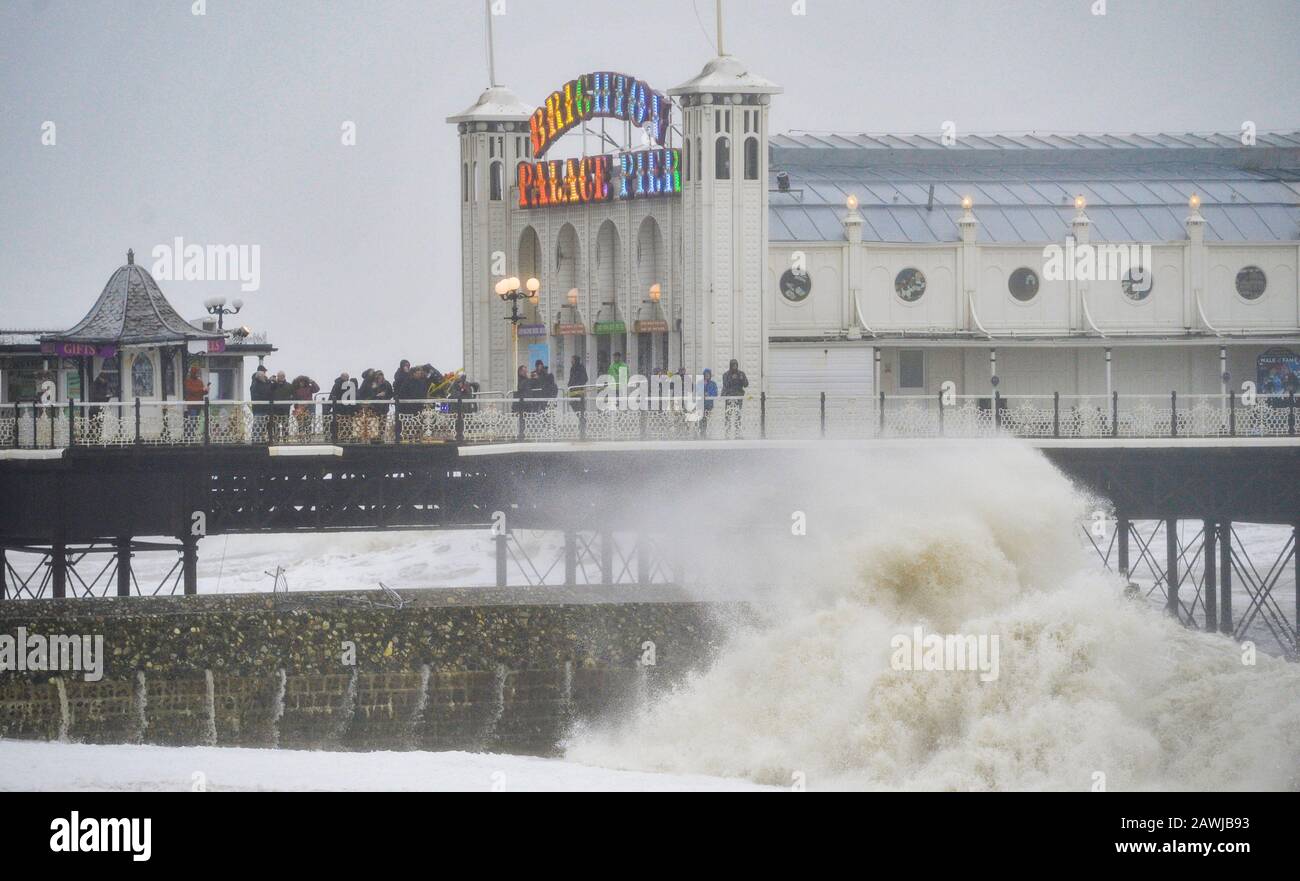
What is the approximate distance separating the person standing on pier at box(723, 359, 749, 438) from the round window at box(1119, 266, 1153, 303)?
13.0 m

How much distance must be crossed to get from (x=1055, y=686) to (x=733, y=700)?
5.00 metres

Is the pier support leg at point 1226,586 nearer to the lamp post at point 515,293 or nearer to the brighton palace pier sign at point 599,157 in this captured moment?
the brighton palace pier sign at point 599,157

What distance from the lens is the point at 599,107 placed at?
51188 millimetres

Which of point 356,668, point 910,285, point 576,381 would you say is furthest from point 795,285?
point 356,668

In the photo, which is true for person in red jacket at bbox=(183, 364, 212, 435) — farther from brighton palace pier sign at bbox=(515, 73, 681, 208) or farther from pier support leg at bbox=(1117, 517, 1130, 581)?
pier support leg at bbox=(1117, 517, 1130, 581)

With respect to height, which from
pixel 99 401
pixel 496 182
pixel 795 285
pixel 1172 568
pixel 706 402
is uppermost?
pixel 496 182

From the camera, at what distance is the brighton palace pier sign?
4931 centimetres

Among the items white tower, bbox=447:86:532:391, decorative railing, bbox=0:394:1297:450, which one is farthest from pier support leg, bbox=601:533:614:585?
white tower, bbox=447:86:532:391

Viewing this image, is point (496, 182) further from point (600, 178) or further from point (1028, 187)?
point (1028, 187)

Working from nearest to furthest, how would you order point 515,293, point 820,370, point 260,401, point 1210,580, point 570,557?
point 260,401
point 515,293
point 570,557
point 1210,580
point 820,370

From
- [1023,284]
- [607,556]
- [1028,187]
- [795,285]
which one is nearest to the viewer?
[607,556]

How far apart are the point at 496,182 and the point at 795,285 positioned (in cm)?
801

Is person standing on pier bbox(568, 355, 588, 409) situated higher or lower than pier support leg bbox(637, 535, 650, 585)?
higher
